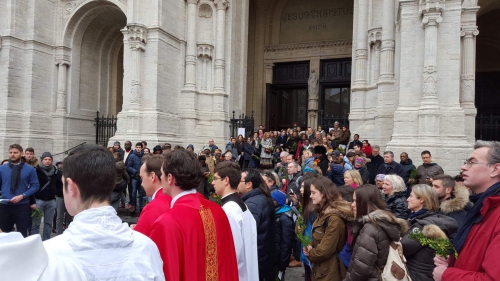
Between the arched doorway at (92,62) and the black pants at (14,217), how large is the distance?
13.1 metres

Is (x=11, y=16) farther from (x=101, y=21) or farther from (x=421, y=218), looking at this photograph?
(x=421, y=218)

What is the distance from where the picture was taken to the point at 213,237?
255cm

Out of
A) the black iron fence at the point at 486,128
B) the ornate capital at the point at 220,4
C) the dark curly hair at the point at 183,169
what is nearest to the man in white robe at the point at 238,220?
the dark curly hair at the point at 183,169

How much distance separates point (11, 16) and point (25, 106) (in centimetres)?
405

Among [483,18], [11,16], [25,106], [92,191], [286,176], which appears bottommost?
[286,176]

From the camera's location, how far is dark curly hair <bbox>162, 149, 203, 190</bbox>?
2514mm

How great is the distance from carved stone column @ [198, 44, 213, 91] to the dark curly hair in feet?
49.9

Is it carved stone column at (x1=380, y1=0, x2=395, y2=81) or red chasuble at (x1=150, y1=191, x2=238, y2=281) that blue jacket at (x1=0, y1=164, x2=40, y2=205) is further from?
carved stone column at (x1=380, y1=0, x2=395, y2=81)

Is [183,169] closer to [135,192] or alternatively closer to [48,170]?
[48,170]

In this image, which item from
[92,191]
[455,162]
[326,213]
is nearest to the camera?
[92,191]

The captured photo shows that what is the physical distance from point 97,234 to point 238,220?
1.89 meters

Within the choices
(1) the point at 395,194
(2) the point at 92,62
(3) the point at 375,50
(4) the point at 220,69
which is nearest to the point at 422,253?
(1) the point at 395,194

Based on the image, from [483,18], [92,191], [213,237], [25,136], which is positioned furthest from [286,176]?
[483,18]

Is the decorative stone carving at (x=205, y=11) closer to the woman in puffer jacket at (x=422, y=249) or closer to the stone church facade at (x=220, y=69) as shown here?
the stone church facade at (x=220, y=69)
